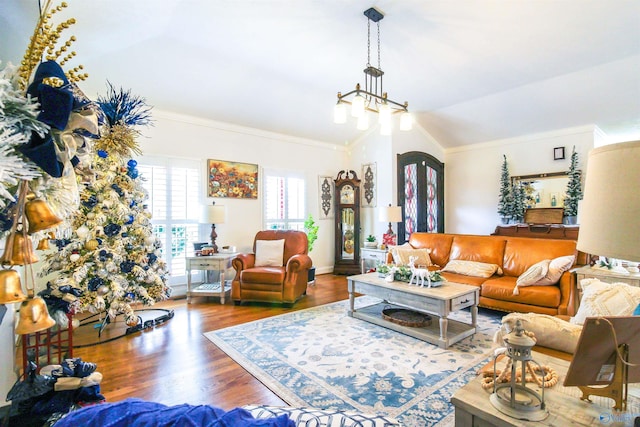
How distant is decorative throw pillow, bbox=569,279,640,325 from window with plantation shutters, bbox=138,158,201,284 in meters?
4.63

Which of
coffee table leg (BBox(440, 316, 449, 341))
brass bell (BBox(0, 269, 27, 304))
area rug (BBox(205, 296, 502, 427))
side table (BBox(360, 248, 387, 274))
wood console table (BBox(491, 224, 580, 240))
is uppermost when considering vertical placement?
brass bell (BBox(0, 269, 27, 304))

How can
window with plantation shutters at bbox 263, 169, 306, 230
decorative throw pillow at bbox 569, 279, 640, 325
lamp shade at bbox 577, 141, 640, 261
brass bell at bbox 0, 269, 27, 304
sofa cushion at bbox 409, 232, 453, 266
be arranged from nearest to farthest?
brass bell at bbox 0, 269, 27, 304
lamp shade at bbox 577, 141, 640, 261
decorative throw pillow at bbox 569, 279, 640, 325
sofa cushion at bbox 409, 232, 453, 266
window with plantation shutters at bbox 263, 169, 306, 230

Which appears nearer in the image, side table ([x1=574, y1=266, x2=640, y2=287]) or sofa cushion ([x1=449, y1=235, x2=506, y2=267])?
side table ([x1=574, y1=266, x2=640, y2=287])

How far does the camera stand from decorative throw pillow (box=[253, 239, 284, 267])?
470 centimetres

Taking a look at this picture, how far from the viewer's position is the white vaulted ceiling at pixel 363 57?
10.00 ft

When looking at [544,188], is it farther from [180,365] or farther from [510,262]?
[180,365]

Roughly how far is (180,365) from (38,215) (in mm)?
2445

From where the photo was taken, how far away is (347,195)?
20.9ft

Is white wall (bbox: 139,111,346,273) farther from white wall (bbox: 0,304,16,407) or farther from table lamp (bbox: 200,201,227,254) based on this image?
white wall (bbox: 0,304,16,407)

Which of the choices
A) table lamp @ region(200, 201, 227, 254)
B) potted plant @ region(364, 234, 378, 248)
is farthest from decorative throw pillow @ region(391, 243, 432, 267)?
table lamp @ region(200, 201, 227, 254)

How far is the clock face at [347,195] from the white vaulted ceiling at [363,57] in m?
1.49

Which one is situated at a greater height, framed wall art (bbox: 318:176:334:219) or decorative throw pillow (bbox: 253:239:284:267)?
framed wall art (bbox: 318:176:334:219)

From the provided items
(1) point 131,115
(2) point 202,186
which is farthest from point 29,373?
(2) point 202,186

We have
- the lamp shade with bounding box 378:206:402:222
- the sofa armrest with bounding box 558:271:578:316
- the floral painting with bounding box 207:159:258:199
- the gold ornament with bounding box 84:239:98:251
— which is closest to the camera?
the gold ornament with bounding box 84:239:98:251
